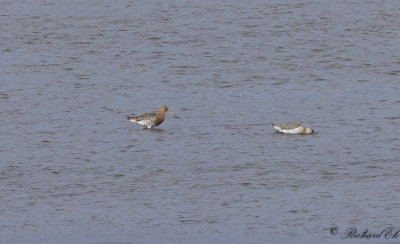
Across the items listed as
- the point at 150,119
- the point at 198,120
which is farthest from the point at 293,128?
the point at 150,119

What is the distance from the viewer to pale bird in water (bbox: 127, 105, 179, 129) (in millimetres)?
27000

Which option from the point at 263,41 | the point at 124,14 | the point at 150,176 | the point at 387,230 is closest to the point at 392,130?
the point at 150,176

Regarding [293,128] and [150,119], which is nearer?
[293,128]

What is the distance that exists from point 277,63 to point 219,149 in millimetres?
12654

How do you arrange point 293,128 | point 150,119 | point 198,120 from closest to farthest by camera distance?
point 293,128, point 150,119, point 198,120

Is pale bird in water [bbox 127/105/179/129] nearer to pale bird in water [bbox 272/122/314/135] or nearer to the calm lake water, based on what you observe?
the calm lake water

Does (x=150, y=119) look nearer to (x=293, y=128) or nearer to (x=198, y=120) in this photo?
(x=198, y=120)

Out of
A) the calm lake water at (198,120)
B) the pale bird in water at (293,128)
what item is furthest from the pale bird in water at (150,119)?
the pale bird in water at (293,128)

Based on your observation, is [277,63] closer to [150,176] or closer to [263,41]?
[263,41]

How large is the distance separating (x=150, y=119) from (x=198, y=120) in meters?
1.25

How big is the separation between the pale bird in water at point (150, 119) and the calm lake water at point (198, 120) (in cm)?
32

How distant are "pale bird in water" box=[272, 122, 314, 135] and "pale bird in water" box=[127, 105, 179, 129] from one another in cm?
301

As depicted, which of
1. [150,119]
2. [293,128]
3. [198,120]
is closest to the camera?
[293,128]

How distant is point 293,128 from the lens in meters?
25.6
